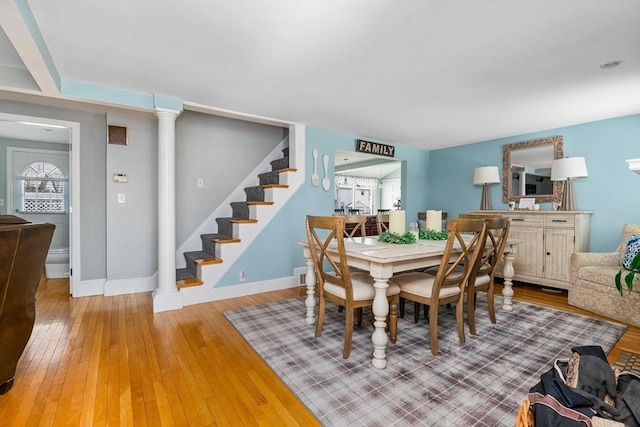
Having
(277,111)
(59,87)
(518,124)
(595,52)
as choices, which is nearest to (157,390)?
(59,87)

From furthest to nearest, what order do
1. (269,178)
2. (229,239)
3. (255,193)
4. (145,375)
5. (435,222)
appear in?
(269,178) → (255,193) → (229,239) → (435,222) → (145,375)

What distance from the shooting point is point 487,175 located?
14.6ft

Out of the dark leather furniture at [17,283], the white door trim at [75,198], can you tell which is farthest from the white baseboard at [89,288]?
the dark leather furniture at [17,283]

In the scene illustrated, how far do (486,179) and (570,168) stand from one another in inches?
41.0

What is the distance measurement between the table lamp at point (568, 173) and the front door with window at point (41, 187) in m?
7.94

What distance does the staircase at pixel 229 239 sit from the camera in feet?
10.6

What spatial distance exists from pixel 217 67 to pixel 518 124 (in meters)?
3.69

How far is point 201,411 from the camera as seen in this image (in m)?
1.51

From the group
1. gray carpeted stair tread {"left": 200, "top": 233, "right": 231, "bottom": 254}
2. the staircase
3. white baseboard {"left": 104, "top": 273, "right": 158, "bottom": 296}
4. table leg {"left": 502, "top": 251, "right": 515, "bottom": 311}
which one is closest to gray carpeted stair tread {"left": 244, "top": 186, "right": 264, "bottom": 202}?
the staircase

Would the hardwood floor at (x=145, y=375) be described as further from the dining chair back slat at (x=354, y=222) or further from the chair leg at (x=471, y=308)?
the dining chair back slat at (x=354, y=222)

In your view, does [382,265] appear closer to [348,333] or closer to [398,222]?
[348,333]

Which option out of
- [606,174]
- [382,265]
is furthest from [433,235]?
[606,174]

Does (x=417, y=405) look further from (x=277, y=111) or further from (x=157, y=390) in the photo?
(x=277, y=111)

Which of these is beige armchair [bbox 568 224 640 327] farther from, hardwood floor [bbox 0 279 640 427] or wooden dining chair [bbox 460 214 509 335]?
wooden dining chair [bbox 460 214 509 335]
